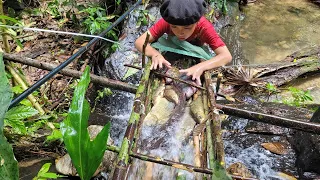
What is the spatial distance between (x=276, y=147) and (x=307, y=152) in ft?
1.05

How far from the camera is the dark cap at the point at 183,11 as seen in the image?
2266 millimetres

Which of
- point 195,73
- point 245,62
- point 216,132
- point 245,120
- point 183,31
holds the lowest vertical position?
point 216,132

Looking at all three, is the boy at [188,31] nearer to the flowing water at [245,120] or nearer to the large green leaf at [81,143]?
the flowing water at [245,120]

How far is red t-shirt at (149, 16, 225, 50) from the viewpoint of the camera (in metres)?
2.58

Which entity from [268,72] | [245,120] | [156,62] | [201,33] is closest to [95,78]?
[156,62]

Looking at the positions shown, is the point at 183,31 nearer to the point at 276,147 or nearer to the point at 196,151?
the point at 196,151

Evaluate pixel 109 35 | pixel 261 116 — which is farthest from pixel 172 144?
pixel 109 35

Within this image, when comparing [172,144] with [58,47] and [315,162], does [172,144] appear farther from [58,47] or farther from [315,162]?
[58,47]

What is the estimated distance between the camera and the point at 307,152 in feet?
8.77

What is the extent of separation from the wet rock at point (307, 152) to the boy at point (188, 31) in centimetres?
94

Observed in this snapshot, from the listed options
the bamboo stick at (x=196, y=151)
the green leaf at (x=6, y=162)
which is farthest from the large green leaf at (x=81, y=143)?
the bamboo stick at (x=196, y=151)

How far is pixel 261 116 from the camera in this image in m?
1.81

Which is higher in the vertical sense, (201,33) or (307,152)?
(201,33)

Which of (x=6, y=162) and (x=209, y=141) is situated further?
A: (x=209, y=141)
